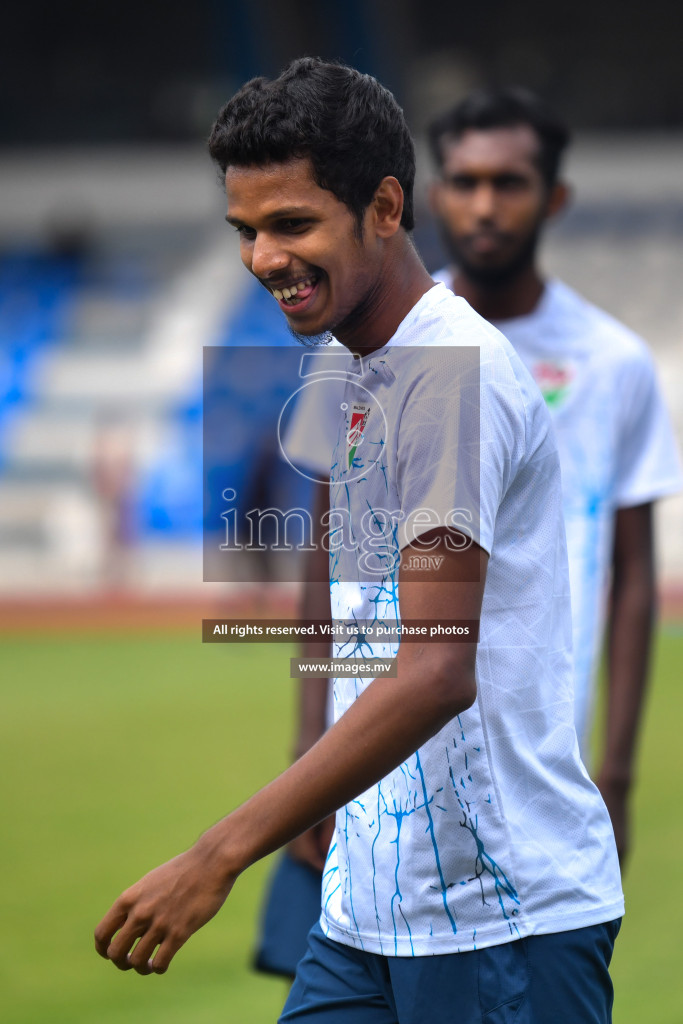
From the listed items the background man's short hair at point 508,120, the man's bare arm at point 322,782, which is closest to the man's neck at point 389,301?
the man's bare arm at point 322,782

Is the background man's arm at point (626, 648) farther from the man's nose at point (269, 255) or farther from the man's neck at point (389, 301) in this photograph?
the man's nose at point (269, 255)

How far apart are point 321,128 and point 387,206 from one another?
0.16 m

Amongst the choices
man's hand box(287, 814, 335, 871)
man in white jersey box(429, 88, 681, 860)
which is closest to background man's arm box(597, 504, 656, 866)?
man in white jersey box(429, 88, 681, 860)

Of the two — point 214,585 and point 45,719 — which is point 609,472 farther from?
point 214,585

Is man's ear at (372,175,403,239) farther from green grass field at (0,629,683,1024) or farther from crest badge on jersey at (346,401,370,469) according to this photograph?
green grass field at (0,629,683,1024)

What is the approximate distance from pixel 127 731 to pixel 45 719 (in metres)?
0.87

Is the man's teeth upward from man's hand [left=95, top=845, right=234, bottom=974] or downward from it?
upward

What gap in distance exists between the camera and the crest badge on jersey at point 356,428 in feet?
6.64

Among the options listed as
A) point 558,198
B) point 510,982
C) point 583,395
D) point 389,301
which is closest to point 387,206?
point 389,301

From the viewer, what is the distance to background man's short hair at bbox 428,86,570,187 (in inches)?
140

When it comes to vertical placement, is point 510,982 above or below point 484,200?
below

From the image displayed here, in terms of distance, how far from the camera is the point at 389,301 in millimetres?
2020

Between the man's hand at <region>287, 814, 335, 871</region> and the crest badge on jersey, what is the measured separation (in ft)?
3.35

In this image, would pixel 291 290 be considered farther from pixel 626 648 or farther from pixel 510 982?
pixel 626 648
